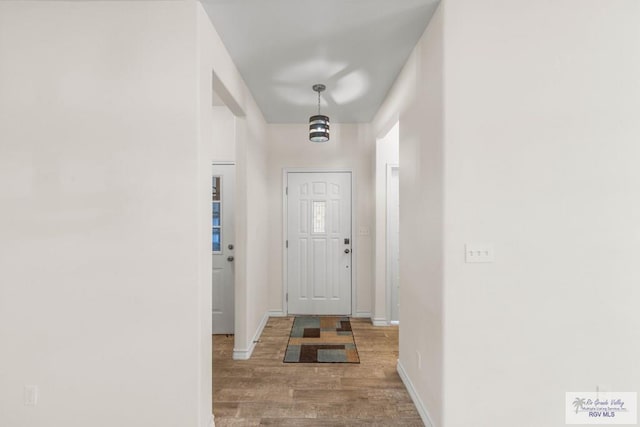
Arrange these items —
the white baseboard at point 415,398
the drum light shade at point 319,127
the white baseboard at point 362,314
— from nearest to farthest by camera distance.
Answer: the white baseboard at point 415,398, the drum light shade at point 319,127, the white baseboard at point 362,314

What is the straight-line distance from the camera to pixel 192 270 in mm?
1901

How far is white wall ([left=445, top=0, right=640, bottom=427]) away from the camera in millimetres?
1904

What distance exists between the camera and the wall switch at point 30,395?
189cm

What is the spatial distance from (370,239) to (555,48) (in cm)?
298

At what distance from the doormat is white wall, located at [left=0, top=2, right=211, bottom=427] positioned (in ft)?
5.05

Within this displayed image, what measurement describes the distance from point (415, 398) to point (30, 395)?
8.06ft

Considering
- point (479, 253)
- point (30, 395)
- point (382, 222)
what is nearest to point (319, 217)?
point (382, 222)

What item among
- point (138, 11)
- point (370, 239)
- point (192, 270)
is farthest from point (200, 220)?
point (370, 239)

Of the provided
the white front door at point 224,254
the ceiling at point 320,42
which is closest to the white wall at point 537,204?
the ceiling at point 320,42

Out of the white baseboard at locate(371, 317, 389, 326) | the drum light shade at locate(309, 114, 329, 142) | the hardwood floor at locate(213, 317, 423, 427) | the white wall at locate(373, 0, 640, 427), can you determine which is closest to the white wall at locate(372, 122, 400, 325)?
the white baseboard at locate(371, 317, 389, 326)

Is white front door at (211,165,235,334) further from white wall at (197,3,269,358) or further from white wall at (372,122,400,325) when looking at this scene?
white wall at (372,122,400,325)

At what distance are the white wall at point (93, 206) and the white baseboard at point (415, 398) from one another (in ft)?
4.78

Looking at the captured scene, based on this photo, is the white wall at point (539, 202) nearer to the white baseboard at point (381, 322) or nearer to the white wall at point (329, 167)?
the white baseboard at point (381, 322)

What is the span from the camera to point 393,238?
423 centimetres
